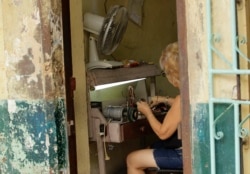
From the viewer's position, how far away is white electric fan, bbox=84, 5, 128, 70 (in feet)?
12.8

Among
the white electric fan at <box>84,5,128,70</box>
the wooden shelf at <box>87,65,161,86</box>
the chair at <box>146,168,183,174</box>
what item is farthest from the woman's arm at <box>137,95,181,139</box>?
the white electric fan at <box>84,5,128,70</box>

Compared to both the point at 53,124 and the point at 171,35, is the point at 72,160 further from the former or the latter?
the point at 171,35

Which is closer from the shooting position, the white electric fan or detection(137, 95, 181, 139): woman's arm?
detection(137, 95, 181, 139): woman's arm

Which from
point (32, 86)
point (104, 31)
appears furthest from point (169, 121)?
point (32, 86)

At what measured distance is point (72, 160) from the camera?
10.5 ft

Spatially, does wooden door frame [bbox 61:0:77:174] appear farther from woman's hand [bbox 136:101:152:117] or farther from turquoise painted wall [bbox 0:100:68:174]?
woman's hand [bbox 136:101:152:117]

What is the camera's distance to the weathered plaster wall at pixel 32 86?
263cm

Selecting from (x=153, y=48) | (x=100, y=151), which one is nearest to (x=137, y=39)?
(x=153, y=48)

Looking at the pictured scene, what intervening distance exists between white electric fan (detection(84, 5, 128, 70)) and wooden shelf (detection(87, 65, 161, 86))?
0.07m

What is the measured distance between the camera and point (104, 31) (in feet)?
12.9

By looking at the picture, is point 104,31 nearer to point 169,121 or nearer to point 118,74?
point 118,74

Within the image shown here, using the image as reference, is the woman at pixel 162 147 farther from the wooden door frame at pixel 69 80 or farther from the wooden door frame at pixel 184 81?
the wooden door frame at pixel 184 81

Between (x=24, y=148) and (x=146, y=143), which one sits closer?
(x=24, y=148)

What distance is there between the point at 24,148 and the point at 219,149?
1.16m
